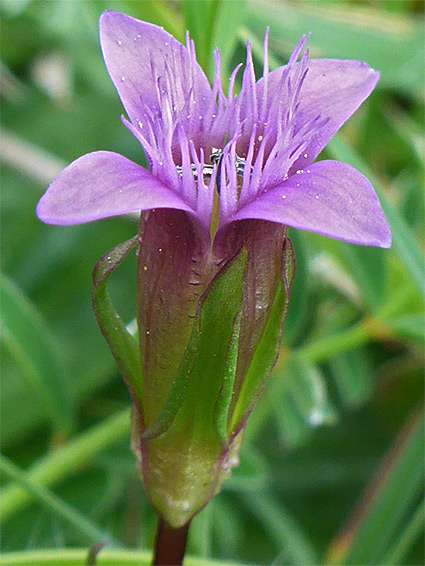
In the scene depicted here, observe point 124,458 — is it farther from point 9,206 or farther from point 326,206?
point 326,206

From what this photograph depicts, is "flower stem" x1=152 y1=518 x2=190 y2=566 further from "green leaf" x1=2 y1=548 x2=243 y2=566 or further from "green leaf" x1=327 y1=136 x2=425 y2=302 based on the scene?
"green leaf" x1=327 y1=136 x2=425 y2=302

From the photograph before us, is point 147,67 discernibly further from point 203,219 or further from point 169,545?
point 169,545

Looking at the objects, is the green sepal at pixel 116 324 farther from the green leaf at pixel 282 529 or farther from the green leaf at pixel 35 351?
the green leaf at pixel 282 529

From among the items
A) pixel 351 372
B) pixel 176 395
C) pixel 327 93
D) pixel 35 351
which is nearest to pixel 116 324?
pixel 176 395

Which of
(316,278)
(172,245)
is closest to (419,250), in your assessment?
(316,278)

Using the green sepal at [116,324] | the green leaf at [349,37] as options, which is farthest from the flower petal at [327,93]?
the green leaf at [349,37]

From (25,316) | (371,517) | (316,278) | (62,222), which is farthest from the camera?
(316,278)

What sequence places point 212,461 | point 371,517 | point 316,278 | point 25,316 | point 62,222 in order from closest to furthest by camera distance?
point 62,222 → point 212,461 → point 25,316 → point 371,517 → point 316,278

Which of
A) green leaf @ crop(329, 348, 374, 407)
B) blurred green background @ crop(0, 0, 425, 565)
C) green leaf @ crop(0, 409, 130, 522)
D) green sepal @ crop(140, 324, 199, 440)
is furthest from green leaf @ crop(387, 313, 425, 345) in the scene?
green sepal @ crop(140, 324, 199, 440)
